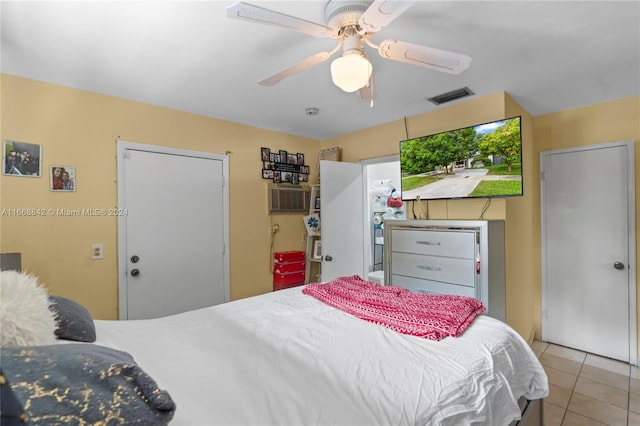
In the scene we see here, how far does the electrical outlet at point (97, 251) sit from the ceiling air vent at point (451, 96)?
3066 mm

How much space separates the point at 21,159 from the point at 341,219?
9.06ft

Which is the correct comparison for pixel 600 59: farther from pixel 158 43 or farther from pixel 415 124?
pixel 158 43

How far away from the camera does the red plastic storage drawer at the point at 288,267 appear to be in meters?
3.49

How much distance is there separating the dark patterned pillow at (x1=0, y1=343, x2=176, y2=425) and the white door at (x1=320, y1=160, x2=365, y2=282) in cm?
271

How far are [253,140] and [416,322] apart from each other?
2667mm

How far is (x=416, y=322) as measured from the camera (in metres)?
1.45

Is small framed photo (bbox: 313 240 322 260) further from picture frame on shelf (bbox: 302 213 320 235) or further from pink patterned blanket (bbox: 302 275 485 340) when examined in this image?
pink patterned blanket (bbox: 302 275 485 340)

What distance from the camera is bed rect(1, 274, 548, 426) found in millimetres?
886

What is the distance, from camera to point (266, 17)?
3.86ft

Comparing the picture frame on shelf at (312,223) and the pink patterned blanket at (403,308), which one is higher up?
the picture frame on shelf at (312,223)

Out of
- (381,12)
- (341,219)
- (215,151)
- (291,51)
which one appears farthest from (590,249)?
(215,151)

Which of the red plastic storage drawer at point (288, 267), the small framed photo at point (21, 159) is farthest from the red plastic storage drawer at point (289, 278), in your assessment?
the small framed photo at point (21, 159)

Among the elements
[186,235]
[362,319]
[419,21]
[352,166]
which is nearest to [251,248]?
[186,235]

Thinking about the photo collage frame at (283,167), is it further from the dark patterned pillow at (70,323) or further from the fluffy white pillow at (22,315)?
the fluffy white pillow at (22,315)
